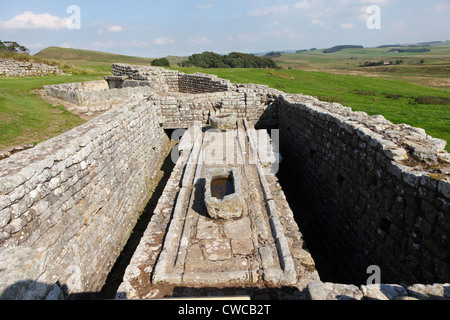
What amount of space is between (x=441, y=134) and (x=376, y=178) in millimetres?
5518

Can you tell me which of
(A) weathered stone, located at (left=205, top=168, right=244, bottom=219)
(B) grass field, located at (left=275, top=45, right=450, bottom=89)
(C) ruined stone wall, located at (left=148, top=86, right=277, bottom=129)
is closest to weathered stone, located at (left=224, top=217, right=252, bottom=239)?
(A) weathered stone, located at (left=205, top=168, right=244, bottom=219)

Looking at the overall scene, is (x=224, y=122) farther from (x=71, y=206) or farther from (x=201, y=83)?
(x=201, y=83)

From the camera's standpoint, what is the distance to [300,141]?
9375 mm

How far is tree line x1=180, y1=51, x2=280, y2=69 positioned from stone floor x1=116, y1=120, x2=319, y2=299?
1563 inches

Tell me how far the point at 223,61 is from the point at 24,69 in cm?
3258

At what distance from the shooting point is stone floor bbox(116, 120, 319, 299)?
4.17m

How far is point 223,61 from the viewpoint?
46062mm

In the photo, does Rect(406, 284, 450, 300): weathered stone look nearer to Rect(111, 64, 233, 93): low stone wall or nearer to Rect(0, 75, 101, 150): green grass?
Rect(0, 75, 101, 150): green grass

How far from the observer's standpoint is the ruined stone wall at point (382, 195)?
150 inches

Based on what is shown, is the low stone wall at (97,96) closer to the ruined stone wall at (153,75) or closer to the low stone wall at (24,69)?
the ruined stone wall at (153,75)

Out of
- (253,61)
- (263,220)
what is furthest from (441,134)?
(253,61)

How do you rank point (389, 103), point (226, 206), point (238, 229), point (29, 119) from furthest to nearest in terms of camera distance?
point (389, 103), point (29, 119), point (226, 206), point (238, 229)

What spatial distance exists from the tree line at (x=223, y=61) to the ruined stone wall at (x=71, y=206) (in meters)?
37.6

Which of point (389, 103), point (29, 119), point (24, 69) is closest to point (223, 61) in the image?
point (24, 69)
